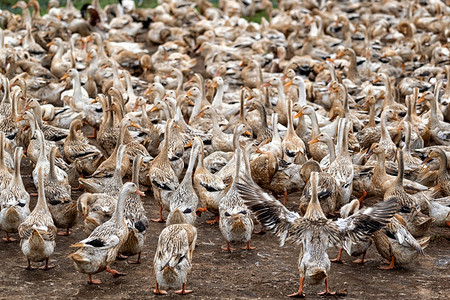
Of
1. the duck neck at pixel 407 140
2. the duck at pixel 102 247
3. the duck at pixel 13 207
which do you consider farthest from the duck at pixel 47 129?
the duck neck at pixel 407 140

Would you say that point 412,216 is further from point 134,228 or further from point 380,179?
point 134,228

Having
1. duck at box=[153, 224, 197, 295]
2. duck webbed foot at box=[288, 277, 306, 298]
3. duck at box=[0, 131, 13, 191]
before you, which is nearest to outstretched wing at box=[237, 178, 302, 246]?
duck webbed foot at box=[288, 277, 306, 298]

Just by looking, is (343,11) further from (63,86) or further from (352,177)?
(352,177)

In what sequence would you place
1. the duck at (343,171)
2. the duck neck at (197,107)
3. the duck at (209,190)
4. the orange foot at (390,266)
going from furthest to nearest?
the duck neck at (197,107), the duck at (343,171), the duck at (209,190), the orange foot at (390,266)

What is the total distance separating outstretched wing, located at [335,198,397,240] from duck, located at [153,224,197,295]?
176 centimetres

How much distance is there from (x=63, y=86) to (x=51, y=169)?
5925 mm

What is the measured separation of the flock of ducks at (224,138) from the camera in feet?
29.3

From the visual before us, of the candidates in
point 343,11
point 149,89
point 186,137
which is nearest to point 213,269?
point 186,137

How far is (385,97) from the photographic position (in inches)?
603

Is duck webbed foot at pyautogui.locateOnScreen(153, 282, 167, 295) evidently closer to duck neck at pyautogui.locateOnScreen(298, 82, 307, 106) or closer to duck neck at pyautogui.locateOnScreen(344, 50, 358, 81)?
duck neck at pyautogui.locateOnScreen(298, 82, 307, 106)

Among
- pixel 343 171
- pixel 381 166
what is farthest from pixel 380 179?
pixel 343 171

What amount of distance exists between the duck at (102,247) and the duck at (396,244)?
3.00m

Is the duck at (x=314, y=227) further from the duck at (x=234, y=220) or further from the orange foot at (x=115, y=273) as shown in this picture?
the orange foot at (x=115, y=273)

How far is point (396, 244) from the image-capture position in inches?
365
